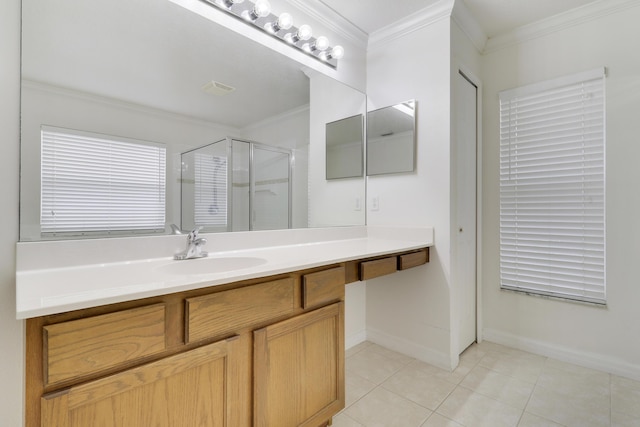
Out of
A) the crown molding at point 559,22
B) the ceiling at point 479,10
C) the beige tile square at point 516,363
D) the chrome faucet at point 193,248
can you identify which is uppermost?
the ceiling at point 479,10

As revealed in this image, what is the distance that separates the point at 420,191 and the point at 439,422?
131 centimetres

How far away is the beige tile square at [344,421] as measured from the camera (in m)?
1.42

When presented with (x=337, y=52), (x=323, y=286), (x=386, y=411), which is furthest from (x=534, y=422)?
(x=337, y=52)

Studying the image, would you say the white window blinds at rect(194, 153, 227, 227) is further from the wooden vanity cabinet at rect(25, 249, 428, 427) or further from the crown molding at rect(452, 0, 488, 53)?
the crown molding at rect(452, 0, 488, 53)

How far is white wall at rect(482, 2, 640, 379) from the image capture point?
1.77 metres

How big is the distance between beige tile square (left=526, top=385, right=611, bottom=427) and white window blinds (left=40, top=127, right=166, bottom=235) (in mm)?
2074

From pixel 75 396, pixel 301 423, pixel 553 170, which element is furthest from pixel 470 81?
pixel 75 396

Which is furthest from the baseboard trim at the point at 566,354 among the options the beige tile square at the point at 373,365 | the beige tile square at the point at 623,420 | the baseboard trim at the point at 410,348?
the beige tile square at the point at 373,365

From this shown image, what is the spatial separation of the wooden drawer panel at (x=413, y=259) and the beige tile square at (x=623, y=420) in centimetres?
112

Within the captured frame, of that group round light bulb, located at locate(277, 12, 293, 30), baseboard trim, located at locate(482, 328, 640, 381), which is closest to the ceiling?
round light bulb, located at locate(277, 12, 293, 30)

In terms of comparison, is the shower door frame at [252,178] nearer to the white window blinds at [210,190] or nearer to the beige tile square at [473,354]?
the white window blinds at [210,190]

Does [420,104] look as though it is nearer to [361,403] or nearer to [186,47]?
[186,47]

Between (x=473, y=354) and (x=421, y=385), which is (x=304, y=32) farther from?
(x=473, y=354)

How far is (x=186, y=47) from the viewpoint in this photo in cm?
138
